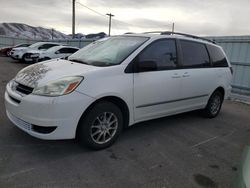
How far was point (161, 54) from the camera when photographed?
14.9 ft

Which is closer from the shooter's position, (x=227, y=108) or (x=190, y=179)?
(x=190, y=179)

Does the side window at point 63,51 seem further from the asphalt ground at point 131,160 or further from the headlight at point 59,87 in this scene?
the headlight at point 59,87

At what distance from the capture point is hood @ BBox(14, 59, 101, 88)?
3.58 meters

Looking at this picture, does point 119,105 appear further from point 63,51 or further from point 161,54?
point 63,51

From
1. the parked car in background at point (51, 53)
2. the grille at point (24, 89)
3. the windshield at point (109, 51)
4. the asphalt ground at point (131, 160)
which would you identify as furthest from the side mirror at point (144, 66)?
the parked car in background at point (51, 53)

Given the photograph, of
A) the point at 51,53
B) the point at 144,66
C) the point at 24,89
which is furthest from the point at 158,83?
the point at 51,53

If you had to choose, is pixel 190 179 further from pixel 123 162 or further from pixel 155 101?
pixel 155 101

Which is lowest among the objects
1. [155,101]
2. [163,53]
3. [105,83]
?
[155,101]

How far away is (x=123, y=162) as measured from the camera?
352 centimetres

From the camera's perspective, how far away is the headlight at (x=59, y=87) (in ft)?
11.0

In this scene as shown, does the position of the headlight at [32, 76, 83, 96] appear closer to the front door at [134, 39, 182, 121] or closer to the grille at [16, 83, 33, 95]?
the grille at [16, 83, 33, 95]

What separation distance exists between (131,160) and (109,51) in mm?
1868

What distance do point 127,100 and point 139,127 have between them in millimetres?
1178

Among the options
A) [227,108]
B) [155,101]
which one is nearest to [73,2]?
[227,108]
